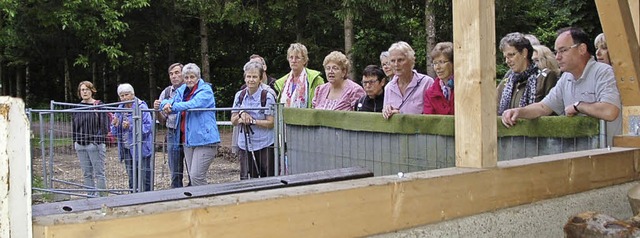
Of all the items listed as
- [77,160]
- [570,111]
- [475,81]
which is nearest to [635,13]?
[570,111]

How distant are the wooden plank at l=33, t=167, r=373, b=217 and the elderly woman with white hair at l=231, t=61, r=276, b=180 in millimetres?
3615

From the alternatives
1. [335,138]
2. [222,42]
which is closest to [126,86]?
[335,138]

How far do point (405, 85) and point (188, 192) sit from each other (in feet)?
11.5

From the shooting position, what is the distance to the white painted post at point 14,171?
2092 mm

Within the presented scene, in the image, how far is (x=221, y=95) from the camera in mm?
29719

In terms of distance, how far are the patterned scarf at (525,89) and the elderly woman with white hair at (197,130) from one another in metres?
3.24

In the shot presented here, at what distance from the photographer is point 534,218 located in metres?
4.02

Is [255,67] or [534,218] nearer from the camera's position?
[534,218]

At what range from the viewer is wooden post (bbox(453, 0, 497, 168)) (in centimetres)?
356

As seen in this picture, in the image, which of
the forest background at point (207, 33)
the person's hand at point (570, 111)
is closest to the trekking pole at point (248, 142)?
the person's hand at point (570, 111)

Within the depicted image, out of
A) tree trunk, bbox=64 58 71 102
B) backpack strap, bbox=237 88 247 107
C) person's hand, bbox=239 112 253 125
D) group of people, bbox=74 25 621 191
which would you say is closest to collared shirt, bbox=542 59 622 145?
group of people, bbox=74 25 621 191

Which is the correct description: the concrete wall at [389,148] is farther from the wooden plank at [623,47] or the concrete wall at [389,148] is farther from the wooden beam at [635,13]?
the wooden beam at [635,13]

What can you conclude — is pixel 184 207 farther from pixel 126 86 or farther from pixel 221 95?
pixel 221 95

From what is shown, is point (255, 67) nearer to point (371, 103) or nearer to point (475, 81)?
point (371, 103)
